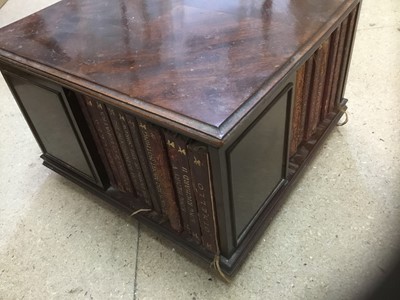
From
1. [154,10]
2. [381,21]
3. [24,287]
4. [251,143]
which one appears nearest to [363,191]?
[251,143]

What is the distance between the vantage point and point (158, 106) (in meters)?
0.85

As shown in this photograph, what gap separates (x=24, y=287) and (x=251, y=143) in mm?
803

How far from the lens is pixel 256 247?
3.92 ft

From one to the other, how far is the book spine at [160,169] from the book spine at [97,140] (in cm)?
21

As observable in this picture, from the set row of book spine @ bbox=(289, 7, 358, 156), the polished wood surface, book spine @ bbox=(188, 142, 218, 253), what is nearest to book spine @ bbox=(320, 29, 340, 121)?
row of book spine @ bbox=(289, 7, 358, 156)

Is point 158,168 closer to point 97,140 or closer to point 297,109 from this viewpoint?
point 97,140

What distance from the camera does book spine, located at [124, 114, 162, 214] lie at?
1.00 metres

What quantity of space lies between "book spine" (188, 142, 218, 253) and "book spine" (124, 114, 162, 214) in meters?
0.19

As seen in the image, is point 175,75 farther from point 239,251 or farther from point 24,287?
point 24,287

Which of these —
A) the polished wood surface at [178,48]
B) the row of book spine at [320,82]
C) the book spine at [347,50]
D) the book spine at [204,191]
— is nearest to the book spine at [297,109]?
the row of book spine at [320,82]

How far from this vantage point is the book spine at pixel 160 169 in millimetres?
947

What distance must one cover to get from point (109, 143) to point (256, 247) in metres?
0.54

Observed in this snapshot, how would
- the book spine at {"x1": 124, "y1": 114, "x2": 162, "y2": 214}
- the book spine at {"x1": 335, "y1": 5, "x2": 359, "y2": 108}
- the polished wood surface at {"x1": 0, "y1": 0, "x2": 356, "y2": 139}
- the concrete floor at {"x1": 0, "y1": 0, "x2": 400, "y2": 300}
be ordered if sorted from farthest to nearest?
1. the book spine at {"x1": 335, "y1": 5, "x2": 359, "y2": 108}
2. the concrete floor at {"x1": 0, "y1": 0, "x2": 400, "y2": 300}
3. the book spine at {"x1": 124, "y1": 114, "x2": 162, "y2": 214}
4. the polished wood surface at {"x1": 0, "y1": 0, "x2": 356, "y2": 139}

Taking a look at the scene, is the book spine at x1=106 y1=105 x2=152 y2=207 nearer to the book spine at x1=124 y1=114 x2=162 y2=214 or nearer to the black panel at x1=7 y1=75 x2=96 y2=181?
the book spine at x1=124 y1=114 x2=162 y2=214
